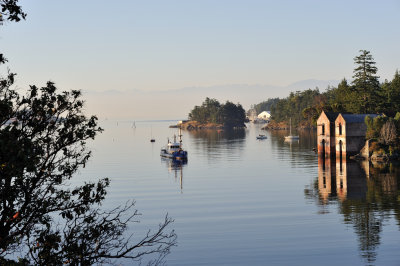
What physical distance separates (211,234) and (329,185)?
36.6 meters

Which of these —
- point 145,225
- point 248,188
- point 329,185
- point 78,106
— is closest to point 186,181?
point 248,188

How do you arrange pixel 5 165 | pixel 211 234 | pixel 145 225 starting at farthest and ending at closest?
pixel 145 225 < pixel 211 234 < pixel 5 165

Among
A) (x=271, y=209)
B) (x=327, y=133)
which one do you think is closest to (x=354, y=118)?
(x=327, y=133)

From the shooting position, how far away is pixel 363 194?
6762 cm

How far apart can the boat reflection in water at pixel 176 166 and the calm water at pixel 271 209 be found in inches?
17.1

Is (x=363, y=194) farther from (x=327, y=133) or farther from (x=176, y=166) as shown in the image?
(x=176, y=166)

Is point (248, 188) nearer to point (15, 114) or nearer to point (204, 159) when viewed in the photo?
point (204, 159)

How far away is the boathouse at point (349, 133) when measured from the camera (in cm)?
11044

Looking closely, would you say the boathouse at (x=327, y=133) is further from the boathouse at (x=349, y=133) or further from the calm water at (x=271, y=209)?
the calm water at (x=271, y=209)

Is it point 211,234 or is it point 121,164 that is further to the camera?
point 121,164

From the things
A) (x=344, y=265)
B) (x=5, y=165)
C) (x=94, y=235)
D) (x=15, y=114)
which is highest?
(x=15, y=114)

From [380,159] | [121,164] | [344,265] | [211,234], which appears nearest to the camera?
[344,265]

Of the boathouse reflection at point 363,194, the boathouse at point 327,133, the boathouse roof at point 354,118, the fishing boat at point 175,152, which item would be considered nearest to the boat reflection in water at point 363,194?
the boathouse reflection at point 363,194

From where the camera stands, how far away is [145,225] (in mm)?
51812
